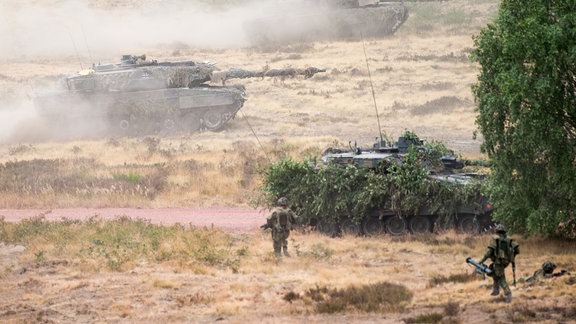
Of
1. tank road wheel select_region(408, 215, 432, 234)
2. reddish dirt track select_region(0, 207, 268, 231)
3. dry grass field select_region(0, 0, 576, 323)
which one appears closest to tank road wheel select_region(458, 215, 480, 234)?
tank road wheel select_region(408, 215, 432, 234)

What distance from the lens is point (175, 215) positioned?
2659 cm

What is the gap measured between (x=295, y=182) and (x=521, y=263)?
658 cm

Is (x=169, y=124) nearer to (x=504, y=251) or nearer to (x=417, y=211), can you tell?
(x=417, y=211)

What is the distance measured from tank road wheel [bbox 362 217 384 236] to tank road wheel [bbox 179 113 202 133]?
2002 centimetres

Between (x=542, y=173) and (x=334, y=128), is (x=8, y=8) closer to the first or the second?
(x=334, y=128)

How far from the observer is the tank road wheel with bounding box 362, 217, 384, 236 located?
23781 millimetres

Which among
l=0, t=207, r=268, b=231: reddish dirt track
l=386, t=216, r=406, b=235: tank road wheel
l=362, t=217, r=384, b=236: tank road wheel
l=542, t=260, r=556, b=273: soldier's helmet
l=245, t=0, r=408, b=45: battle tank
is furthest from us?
l=245, t=0, r=408, b=45: battle tank

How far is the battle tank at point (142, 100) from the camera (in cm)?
4222

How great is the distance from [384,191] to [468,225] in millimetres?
1986

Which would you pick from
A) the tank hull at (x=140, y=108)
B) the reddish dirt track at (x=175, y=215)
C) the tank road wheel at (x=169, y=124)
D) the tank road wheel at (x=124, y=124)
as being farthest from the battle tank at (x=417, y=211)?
the tank road wheel at (x=124, y=124)

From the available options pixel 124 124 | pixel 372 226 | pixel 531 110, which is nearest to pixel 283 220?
pixel 372 226

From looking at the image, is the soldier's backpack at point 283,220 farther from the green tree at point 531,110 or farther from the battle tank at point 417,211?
the green tree at point 531,110

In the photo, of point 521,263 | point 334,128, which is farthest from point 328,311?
point 334,128

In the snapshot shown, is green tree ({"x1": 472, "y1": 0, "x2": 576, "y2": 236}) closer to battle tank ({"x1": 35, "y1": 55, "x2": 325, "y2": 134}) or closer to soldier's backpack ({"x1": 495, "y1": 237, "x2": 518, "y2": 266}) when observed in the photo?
soldier's backpack ({"x1": 495, "y1": 237, "x2": 518, "y2": 266})
